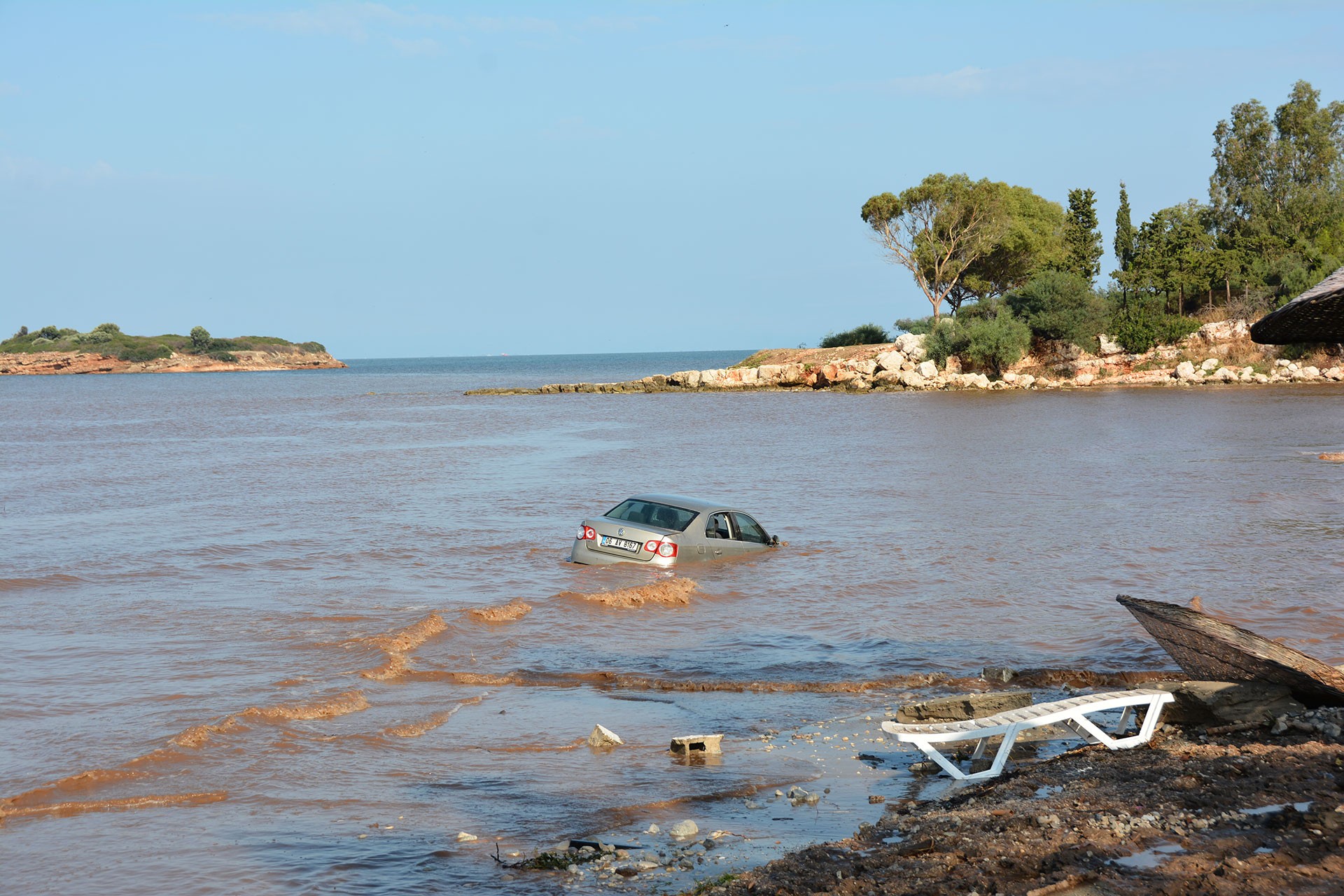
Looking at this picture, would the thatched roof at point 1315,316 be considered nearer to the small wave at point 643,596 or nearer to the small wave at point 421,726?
the small wave at point 421,726

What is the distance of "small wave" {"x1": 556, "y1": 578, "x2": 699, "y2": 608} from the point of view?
1355 cm

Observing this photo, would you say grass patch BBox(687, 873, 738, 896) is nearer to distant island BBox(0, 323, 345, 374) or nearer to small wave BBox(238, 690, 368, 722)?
small wave BBox(238, 690, 368, 722)

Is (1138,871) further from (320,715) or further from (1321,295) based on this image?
(320,715)

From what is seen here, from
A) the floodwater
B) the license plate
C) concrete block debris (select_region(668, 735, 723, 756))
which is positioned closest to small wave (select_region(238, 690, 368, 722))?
the floodwater

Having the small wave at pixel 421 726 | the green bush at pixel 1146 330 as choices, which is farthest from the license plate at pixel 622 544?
the green bush at pixel 1146 330

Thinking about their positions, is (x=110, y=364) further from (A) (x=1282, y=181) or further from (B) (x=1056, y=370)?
(A) (x=1282, y=181)

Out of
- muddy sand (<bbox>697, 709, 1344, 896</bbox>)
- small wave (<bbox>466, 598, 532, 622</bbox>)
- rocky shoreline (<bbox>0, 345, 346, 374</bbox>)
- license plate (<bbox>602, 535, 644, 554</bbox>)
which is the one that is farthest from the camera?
rocky shoreline (<bbox>0, 345, 346, 374</bbox>)

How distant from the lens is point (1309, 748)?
239 inches

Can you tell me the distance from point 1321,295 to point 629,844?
15.9 feet

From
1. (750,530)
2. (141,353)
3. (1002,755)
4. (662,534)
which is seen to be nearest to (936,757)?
(1002,755)

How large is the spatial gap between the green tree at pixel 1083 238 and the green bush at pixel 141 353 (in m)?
143

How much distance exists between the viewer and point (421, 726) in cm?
894

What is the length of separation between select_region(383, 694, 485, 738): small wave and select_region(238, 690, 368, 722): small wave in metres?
0.69

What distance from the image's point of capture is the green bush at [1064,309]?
63656 mm
